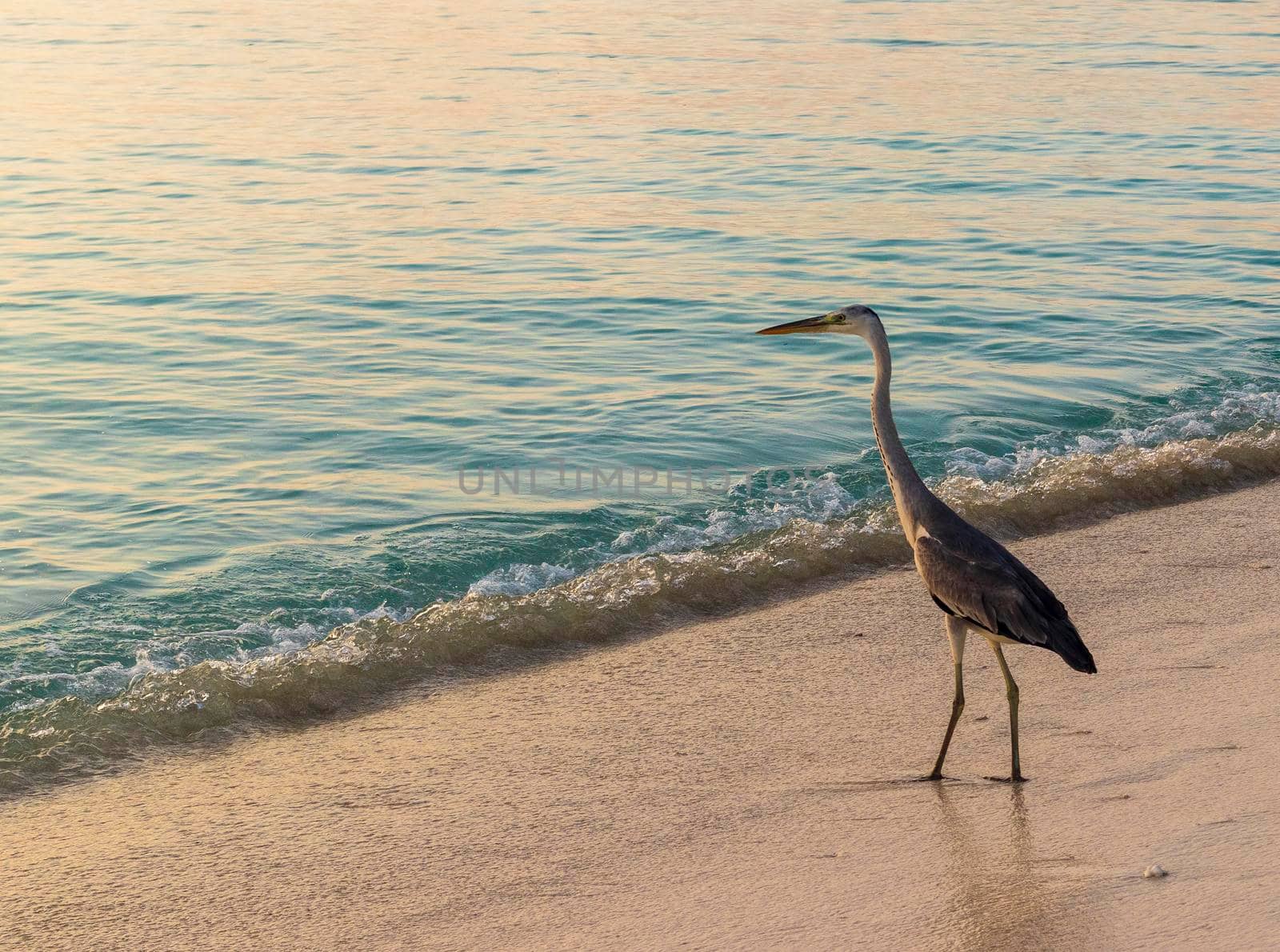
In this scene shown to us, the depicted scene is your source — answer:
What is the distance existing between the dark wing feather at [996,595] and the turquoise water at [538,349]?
A: 6.40 ft

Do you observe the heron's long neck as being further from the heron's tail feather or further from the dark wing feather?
the heron's tail feather

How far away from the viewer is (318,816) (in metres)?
4.80

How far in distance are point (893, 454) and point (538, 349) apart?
6.68 m

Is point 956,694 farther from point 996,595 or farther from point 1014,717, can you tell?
point 996,595

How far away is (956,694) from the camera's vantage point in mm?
5055

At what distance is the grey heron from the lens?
4883 mm

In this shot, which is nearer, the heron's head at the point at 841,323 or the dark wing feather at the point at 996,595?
the dark wing feather at the point at 996,595

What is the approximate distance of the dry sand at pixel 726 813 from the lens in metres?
4.04

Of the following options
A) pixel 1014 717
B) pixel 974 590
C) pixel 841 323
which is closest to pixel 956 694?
pixel 1014 717

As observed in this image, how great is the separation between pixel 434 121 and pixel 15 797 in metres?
→ 18.8

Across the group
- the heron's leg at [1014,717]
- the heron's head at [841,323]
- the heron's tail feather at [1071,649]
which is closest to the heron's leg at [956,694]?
the heron's leg at [1014,717]

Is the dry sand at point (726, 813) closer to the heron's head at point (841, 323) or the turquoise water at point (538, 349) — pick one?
the turquoise water at point (538, 349)

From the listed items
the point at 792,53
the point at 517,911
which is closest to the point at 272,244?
the point at 517,911

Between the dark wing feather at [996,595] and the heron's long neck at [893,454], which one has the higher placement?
the heron's long neck at [893,454]
